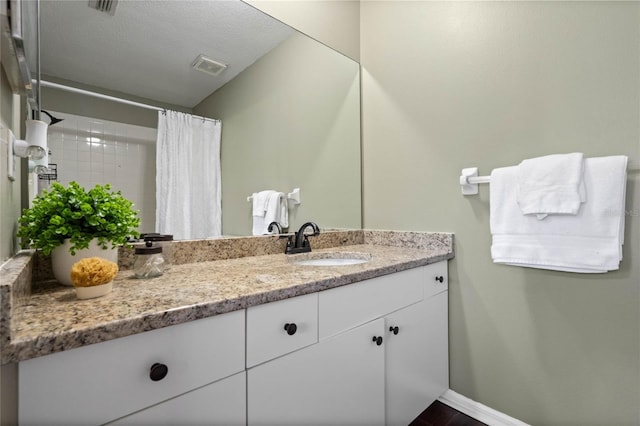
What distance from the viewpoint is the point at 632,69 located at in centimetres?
102

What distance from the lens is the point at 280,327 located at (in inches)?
31.3

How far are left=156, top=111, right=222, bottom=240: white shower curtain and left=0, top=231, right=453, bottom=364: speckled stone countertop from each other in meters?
0.09

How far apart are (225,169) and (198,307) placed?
0.81 m

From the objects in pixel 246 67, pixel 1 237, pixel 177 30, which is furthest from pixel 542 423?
pixel 177 30

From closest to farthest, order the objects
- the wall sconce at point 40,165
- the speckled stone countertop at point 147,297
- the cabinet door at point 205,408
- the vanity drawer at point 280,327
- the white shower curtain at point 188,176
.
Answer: the speckled stone countertop at point 147,297
the cabinet door at point 205,408
the vanity drawer at point 280,327
the wall sconce at point 40,165
the white shower curtain at point 188,176

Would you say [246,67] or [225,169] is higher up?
[246,67]

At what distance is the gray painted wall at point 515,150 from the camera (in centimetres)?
106

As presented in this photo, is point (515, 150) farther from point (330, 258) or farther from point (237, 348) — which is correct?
point (237, 348)

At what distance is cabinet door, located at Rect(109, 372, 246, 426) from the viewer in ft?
1.94

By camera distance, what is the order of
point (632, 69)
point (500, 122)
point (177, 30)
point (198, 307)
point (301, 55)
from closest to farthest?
point (198, 307), point (632, 69), point (177, 30), point (500, 122), point (301, 55)

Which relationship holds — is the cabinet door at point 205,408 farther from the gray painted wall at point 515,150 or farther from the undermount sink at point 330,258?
the gray painted wall at point 515,150

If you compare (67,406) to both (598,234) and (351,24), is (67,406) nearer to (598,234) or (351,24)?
(598,234)

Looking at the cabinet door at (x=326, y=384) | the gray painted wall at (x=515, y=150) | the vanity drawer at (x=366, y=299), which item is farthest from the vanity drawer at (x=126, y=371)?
the gray painted wall at (x=515, y=150)

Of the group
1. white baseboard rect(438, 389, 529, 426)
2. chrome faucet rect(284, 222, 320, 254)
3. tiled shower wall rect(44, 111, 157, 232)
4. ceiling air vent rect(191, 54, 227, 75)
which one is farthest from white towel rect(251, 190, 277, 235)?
white baseboard rect(438, 389, 529, 426)
